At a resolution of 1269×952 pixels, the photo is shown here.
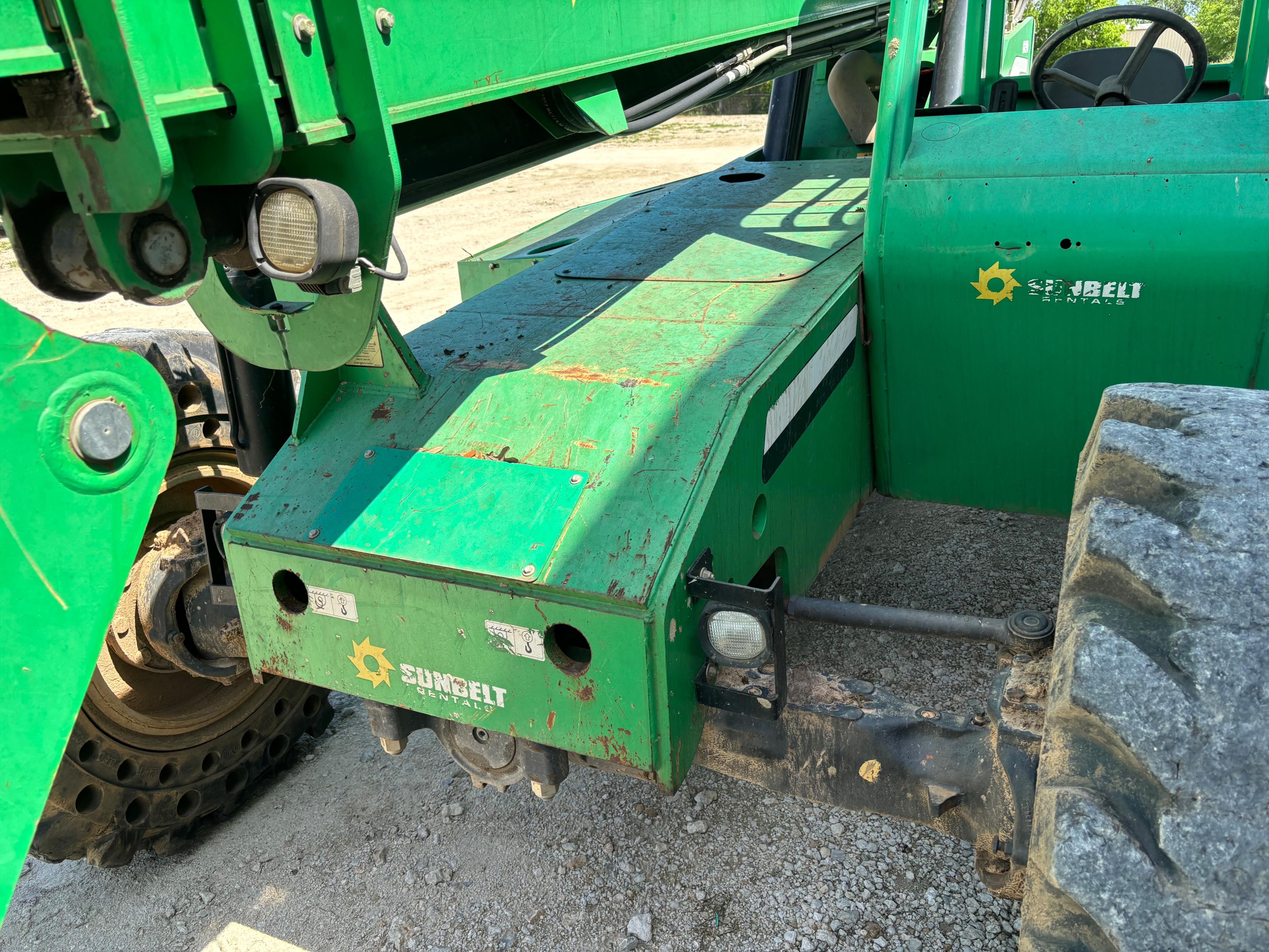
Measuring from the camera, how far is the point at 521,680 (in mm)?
1877

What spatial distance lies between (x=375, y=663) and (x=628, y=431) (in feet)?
2.21

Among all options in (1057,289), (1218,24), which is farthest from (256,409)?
(1218,24)

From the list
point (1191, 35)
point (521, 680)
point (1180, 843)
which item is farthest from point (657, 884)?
point (1191, 35)

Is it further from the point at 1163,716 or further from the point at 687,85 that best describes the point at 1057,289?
the point at 1163,716

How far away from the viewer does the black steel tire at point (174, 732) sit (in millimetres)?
2496

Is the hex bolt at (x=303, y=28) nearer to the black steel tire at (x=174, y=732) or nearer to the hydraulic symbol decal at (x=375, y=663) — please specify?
the hydraulic symbol decal at (x=375, y=663)

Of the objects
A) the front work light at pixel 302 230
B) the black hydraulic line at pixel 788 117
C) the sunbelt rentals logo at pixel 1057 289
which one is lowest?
the sunbelt rentals logo at pixel 1057 289

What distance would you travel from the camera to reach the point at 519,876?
266 cm

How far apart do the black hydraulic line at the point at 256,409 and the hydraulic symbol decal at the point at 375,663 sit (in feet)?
1.95

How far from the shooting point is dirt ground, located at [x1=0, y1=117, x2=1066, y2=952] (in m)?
2.46

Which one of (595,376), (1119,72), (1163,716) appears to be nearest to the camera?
(1163,716)

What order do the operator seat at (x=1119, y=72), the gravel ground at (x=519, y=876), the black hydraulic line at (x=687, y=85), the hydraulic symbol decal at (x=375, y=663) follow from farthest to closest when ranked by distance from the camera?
1. the operator seat at (x=1119, y=72)
2. the gravel ground at (x=519, y=876)
3. the black hydraulic line at (x=687, y=85)
4. the hydraulic symbol decal at (x=375, y=663)

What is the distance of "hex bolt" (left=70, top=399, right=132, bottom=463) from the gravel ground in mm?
1748

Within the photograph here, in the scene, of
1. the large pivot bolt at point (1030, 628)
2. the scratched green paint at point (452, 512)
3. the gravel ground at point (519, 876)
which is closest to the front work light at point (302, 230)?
the scratched green paint at point (452, 512)
